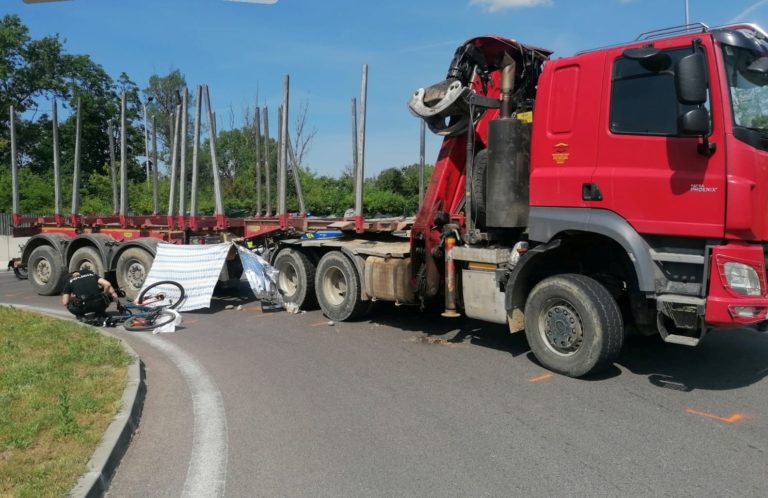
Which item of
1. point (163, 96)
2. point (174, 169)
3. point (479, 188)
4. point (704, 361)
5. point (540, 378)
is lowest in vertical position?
point (540, 378)

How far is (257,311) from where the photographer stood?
10609 mm

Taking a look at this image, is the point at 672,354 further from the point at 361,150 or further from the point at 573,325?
the point at 361,150

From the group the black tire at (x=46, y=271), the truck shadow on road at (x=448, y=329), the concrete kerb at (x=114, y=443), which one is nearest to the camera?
the concrete kerb at (x=114, y=443)

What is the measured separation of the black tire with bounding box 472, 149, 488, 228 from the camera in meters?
7.23

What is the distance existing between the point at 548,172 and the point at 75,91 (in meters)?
50.4

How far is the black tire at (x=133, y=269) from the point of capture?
37.1 ft

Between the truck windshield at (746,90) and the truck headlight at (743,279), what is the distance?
120 centimetres

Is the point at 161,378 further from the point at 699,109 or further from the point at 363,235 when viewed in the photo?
the point at 699,109

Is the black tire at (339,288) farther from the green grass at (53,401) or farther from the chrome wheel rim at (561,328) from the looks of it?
the chrome wheel rim at (561,328)

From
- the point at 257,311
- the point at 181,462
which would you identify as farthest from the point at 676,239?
the point at 257,311

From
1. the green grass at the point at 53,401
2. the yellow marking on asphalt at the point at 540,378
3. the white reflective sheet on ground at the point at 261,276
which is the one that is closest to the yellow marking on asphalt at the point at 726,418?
the yellow marking on asphalt at the point at 540,378

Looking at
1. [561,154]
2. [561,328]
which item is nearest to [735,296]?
[561,328]

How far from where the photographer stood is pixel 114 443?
416 centimetres

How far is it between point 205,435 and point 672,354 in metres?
5.15
